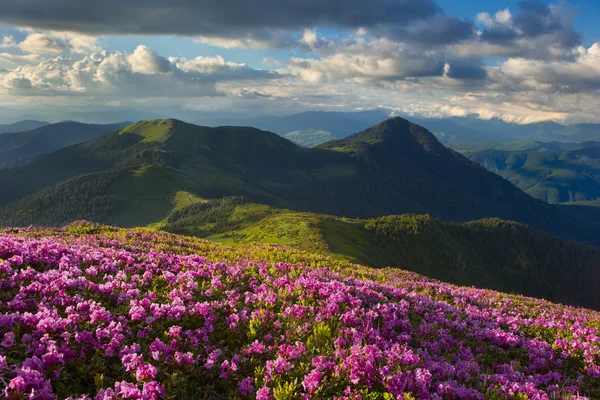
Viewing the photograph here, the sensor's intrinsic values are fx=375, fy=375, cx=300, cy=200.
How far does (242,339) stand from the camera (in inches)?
368

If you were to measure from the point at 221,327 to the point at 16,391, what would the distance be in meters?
4.49

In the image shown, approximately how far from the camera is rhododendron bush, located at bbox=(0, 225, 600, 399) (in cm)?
721

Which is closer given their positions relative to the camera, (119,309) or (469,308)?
(119,309)

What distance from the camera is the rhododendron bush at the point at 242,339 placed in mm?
7211

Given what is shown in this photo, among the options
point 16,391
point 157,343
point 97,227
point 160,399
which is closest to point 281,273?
point 157,343

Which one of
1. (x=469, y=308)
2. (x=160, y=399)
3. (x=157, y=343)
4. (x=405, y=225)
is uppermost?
(x=157, y=343)

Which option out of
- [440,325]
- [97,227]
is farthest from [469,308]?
[97,227]

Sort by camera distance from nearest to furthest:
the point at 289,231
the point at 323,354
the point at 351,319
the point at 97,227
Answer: the point at 323,354, the point at 351,319, the point at 97,227, the point at 289,231

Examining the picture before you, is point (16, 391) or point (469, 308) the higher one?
point (16, 391)

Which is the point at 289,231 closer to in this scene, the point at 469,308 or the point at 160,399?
the point at 469,308

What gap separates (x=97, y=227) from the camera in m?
26.1

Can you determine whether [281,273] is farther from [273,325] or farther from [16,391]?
[16,391]

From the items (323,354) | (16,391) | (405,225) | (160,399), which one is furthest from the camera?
(405,225)

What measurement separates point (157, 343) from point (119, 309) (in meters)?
2.31
